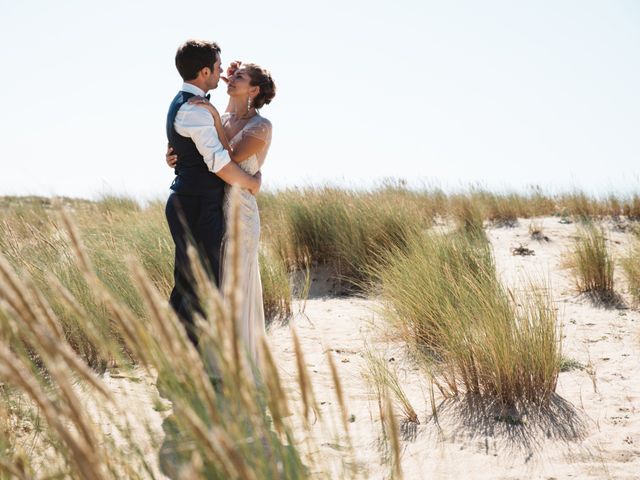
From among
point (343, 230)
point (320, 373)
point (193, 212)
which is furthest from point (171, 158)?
point (343, 230)

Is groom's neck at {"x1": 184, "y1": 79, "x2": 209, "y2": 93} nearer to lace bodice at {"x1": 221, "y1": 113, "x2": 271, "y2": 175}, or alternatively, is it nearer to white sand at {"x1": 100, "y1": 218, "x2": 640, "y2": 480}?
lace bodice at {"x1": 221, "y1": 113, "x2": 271, "y2": 175}

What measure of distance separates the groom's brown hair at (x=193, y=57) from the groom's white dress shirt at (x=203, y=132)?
0.62ft

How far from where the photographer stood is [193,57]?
10.7ft

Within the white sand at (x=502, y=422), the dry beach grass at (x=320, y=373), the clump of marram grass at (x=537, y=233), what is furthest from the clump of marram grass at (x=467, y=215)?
the white sand at (x=502, y=422)

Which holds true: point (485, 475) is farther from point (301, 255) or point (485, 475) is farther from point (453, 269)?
point (301, 255)

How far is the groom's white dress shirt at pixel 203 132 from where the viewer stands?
3184 millimetres

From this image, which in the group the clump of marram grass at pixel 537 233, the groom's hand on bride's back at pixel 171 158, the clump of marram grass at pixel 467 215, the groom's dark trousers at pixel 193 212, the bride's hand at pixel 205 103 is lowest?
the clump of marram grass at pixel 537 233

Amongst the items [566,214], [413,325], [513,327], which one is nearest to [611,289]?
[413,325]

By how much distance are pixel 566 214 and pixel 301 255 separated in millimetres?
6236

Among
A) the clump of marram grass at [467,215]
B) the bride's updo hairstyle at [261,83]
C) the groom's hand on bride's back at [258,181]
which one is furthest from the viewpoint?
the clump of marram grass at [467,215]

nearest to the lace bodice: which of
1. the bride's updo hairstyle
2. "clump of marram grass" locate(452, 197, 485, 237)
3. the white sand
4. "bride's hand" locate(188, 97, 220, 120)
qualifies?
the bride's updo hairstyle

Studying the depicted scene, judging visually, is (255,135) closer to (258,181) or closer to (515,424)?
(258,181)

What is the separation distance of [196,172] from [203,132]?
275mm

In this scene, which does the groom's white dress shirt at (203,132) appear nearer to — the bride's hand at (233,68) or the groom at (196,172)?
the groom at (196,172)
